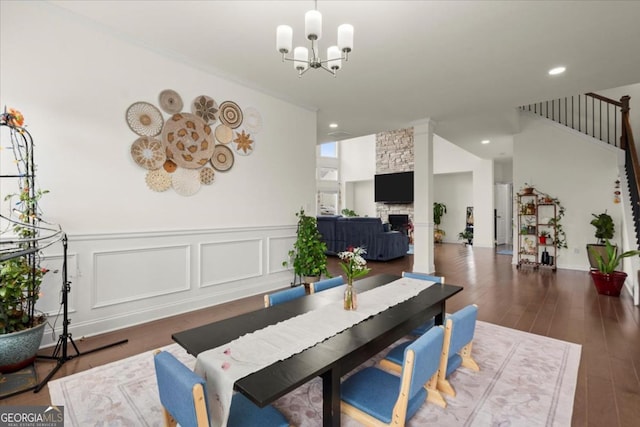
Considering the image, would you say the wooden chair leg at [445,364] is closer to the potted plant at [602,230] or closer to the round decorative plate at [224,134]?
the round decorative plate at [224,134]

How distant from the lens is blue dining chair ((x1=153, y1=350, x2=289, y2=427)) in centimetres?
104

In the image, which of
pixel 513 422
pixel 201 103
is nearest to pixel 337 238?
Result: pixel 201 103

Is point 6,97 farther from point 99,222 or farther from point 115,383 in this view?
point 115,383

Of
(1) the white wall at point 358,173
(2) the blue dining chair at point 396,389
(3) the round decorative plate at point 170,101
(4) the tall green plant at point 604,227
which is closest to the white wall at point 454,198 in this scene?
(1) the white wall at point 358,173

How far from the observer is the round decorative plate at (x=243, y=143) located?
13.1 feet

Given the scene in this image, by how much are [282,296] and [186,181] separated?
6.83ft

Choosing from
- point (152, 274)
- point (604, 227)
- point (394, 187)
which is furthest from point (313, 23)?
point (394, 187)

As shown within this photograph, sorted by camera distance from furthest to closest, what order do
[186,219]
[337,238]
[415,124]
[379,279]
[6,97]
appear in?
[337,238] < [415,124] < [186,219] < [379,279] < [6,97]

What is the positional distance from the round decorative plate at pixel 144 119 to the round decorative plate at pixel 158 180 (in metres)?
0.41

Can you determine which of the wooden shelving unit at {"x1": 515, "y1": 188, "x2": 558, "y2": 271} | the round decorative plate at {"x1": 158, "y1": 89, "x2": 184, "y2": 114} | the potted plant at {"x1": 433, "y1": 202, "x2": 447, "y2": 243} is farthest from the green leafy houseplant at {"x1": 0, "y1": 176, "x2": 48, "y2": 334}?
the potted plant at {"x1": 433, "y1": 202, "x2": 447, "y2": 243}

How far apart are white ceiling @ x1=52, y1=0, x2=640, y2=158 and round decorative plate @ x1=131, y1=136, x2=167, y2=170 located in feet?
3.25

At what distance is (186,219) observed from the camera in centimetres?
353

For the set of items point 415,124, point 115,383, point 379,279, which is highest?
point 415,124

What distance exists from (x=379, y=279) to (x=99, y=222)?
8.91 feet
